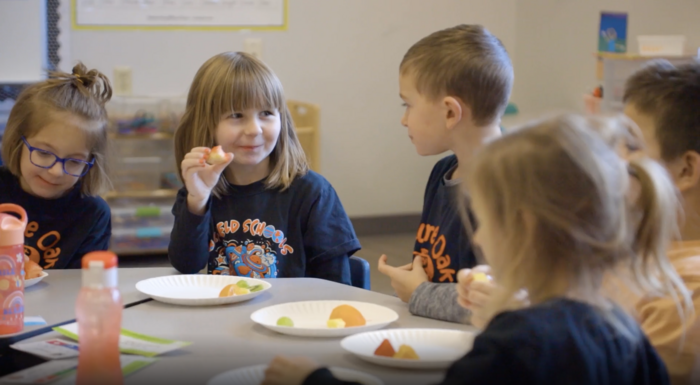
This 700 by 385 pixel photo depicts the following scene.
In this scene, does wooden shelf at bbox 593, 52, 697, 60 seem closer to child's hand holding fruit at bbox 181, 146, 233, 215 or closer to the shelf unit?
the shelf unit

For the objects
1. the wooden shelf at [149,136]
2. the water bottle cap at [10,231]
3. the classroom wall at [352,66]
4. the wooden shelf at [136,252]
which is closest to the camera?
the water bottle cap at [10,231]

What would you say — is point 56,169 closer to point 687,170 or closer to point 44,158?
point 44,158

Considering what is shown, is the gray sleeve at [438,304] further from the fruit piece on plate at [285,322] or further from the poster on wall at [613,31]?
the poster on wall at [613,31]

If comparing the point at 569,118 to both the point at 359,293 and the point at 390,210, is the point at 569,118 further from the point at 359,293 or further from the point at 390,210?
the point at 390,210

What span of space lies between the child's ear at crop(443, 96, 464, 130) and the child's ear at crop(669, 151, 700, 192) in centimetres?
45

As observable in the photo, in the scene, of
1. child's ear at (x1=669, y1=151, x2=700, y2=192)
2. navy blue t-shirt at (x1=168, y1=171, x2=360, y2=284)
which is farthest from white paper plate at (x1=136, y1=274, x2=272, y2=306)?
child's ear at (x1=669, y1=151, x2=700, y2=192)

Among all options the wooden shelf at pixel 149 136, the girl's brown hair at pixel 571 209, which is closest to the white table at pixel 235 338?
the girl's brown hair at pixel 571 209

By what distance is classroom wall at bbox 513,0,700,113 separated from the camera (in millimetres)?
3705

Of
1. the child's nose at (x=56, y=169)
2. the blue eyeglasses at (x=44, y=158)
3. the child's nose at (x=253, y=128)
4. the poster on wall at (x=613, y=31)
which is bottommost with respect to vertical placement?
the child's nose at (x=56, y=169)

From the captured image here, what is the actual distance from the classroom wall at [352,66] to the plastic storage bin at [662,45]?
5.13ft

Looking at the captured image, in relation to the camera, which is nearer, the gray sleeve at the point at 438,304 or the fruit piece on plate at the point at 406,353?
the fruit piece on plate at the point at 406,353

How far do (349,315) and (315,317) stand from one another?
9 cm

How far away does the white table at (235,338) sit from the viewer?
1.04 metres

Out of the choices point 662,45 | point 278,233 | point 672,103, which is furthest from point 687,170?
point 662,45
